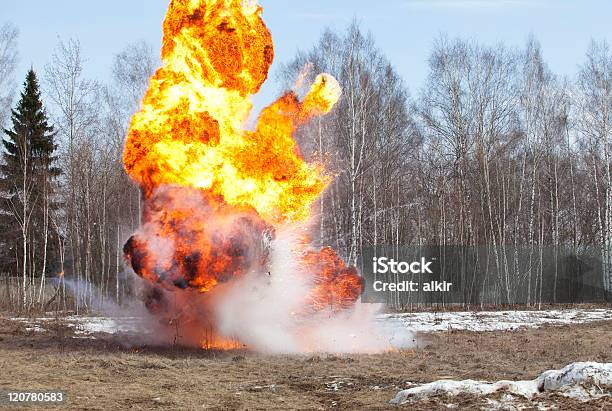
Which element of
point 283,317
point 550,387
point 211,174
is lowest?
point 550,387

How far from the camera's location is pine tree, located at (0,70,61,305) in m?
30.4

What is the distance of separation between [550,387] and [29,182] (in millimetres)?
26518

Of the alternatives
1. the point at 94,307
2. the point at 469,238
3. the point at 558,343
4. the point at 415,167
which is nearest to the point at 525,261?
the point at 469,238

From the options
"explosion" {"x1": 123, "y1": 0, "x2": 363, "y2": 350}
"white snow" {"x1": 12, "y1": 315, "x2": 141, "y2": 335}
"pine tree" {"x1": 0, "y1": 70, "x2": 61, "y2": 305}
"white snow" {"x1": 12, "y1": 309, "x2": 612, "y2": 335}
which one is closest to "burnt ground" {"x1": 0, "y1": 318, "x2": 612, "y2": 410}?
"white snow" {"x1": 12, "y1": 315, "x2": 141, "y2": 335}

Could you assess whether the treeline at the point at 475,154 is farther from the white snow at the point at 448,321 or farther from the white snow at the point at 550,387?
the white snow at the point at 550,387

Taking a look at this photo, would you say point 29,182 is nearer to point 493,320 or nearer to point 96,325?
point 96,325

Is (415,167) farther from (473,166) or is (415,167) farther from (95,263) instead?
(95,263)

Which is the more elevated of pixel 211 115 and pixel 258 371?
pixel 211 115

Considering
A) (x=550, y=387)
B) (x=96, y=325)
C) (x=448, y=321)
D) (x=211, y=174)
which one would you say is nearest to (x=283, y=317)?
(x=211, y=174)

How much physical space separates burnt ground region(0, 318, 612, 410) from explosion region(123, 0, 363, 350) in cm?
154

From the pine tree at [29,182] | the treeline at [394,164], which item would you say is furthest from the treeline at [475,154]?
the pine tree at [29,182]

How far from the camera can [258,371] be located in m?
12.4

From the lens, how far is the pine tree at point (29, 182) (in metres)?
30.4

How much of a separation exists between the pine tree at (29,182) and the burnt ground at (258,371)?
562 inches
